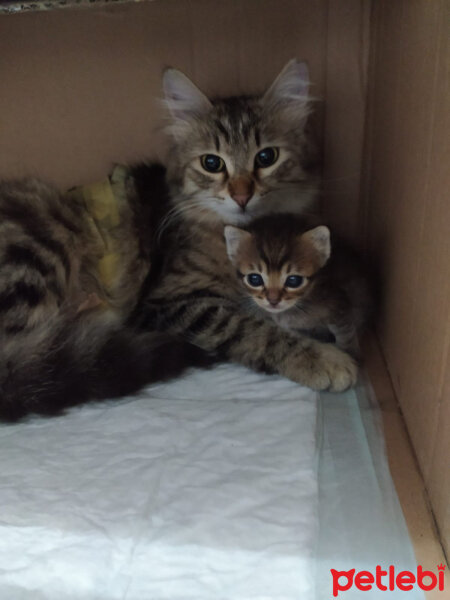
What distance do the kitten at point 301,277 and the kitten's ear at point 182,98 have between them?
15.6 inches

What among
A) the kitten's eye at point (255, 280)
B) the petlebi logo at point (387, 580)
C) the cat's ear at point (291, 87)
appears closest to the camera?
the petlebi logo at point (387, 580)

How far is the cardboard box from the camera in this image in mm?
1208

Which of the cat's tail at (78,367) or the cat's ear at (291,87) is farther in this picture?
the cat's ear at (291,87)

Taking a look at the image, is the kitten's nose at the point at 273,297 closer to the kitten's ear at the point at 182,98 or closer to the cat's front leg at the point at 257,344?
the cat's front leg at the point at 257,344

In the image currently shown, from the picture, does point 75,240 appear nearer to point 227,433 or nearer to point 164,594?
point 227,433

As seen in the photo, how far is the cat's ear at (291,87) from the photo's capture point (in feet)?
4.73

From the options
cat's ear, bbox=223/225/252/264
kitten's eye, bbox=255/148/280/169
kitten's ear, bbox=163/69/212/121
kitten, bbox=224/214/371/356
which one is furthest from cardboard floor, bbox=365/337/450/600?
kitten's ear, bbox=163/69/212/121

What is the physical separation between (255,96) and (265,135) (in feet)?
0.56

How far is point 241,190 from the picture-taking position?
4.49ft

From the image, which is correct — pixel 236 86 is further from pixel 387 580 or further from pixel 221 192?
pixel 387 580

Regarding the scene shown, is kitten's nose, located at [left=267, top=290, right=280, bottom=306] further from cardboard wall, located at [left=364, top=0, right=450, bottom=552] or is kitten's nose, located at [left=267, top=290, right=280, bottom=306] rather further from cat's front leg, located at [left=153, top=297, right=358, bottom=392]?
cardboard wall, located at [left=364, top=0, right=450, bottom=552]

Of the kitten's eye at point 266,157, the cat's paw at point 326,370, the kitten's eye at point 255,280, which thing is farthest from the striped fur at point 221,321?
the kitten's eye at point 266,157

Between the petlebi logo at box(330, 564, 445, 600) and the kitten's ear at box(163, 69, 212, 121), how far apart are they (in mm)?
1215

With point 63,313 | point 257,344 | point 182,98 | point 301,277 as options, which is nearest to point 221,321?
point 257,344
